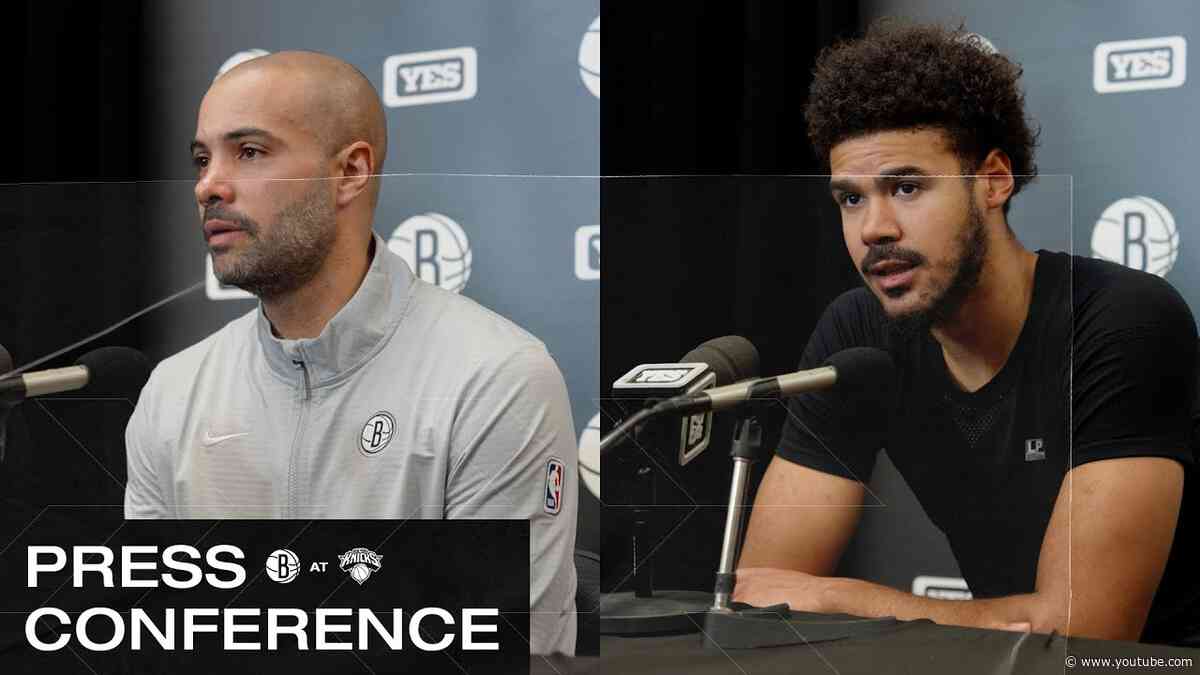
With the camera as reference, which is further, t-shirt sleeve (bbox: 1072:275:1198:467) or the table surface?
t-shirt sleeve (bbox: 1072:275:1198:467)

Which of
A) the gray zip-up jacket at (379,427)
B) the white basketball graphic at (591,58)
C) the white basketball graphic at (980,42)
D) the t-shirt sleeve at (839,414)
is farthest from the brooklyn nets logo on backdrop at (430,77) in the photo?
the t-shirt sleeve at (839,414)

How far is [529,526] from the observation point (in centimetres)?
133

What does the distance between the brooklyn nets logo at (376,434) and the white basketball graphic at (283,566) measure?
0.42 ft

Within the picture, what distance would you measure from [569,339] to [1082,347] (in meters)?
0.60

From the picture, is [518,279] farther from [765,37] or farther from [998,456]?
[765,37]

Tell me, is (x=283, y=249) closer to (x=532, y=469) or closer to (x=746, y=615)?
(x=532, y=469)

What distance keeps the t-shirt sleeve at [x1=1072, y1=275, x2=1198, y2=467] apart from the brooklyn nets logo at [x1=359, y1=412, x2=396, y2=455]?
69 cm

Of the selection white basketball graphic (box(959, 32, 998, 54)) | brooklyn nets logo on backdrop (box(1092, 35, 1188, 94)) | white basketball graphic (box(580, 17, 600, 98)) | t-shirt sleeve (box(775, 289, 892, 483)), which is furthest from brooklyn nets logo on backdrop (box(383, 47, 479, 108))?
t-shirt sleeve (box(775, 289, 892, 483))

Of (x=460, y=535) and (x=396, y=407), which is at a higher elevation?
(x=396, y=407)

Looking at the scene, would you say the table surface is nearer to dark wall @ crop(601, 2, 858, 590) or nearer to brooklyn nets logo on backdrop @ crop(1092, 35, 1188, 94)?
dark wall @ crop(601, 2, 858, 590)

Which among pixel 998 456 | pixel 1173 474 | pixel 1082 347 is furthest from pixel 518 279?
pixel 1173 474

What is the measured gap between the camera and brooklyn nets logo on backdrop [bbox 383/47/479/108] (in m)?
2.41

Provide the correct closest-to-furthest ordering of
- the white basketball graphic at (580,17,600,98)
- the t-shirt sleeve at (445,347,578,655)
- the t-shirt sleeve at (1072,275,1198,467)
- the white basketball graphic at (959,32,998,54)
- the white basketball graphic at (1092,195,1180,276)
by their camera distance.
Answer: the t-shirt sleeve at (445,347,578,655), the t-shirt sleeve at (1072,275,1198,467), the white basketball graphic at (959,32,998,54), the white basketball graphic at (1092,195,1180,276), the white basketball graphic at (580,17,600,98)

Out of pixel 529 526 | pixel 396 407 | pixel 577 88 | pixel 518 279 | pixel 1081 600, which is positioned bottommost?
pixel 1081 600
